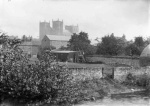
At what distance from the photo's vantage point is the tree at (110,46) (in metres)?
45.4

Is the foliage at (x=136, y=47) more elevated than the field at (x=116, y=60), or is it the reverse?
the foliage at (x=136, y=47)

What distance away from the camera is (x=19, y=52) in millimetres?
16234

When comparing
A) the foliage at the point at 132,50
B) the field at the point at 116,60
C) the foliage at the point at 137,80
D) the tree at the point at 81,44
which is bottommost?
the foliage at the point at 137,80

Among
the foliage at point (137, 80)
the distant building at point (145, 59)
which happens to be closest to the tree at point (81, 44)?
the distant building at point (145, 59)

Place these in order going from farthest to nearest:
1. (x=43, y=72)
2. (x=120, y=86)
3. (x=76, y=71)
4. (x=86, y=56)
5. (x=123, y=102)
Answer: (x=86, y=56), (x=120, y=86), (x=76, y=71), (x=123, y=102), (x=43, y=72)

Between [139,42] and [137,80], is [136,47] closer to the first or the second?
[139,42]

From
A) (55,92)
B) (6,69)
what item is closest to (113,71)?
(55,92)

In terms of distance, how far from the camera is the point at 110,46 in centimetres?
4584

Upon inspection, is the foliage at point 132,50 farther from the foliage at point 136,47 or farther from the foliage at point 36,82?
the foliage at point 36,82

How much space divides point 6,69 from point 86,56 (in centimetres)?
3017

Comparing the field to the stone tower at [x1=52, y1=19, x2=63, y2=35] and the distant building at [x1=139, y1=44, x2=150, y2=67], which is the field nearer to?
the distant building at [x1=139, y1=44, x2=150, y2=67]

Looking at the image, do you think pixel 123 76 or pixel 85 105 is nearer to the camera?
pixel 85 105

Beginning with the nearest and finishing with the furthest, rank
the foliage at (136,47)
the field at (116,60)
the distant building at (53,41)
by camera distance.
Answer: the field at (116,60) < the foliage at (136,47) < the distant building at (53,41)

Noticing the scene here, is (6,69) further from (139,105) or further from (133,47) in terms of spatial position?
(133,47)
